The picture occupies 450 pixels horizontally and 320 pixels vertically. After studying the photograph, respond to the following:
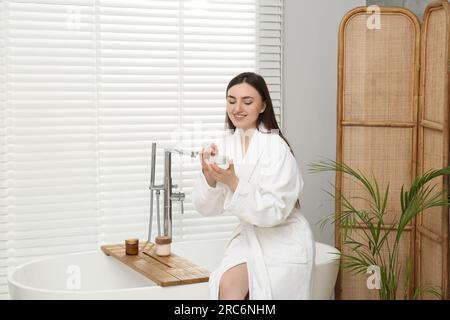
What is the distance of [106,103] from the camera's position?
4.03 meters

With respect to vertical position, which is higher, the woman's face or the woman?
the woman's face

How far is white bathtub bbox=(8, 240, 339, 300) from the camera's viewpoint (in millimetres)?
3225

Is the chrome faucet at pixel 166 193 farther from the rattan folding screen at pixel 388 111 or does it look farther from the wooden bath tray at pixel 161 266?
the rattan folding screen at pixel 388 111

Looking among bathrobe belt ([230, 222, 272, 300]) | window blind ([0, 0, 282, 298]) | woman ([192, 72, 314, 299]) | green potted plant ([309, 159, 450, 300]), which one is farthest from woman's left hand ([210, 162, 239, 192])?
window blind ([0, 0, 282, 298])

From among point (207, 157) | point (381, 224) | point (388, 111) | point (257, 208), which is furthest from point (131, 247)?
point (388, 111)

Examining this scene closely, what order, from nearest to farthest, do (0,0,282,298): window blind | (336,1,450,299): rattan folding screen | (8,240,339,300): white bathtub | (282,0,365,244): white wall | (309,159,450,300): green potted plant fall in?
(8,240,339,300): white bathtub → (309,159,450,300): green potted plant → (336,1,450,299): rattan folding screen → (0,0,282,298): window blind → (282,0,365,244): white wall

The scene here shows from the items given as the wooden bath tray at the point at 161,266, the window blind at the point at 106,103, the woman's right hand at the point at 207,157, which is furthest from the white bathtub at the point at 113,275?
the woman's right hand at the point at 207,157

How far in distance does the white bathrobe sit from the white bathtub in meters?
0.26

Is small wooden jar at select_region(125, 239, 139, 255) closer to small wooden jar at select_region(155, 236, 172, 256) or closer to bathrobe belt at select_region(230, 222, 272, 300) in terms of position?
small wooden jar at select_region(155, 236, 172, 256)

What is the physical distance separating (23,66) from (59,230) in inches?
34.4

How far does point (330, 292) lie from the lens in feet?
12.0

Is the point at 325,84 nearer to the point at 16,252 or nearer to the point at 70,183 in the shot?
the point at 70,183

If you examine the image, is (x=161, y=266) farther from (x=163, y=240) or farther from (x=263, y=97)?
(x=263, y=97)

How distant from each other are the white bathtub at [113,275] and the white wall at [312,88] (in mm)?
553
